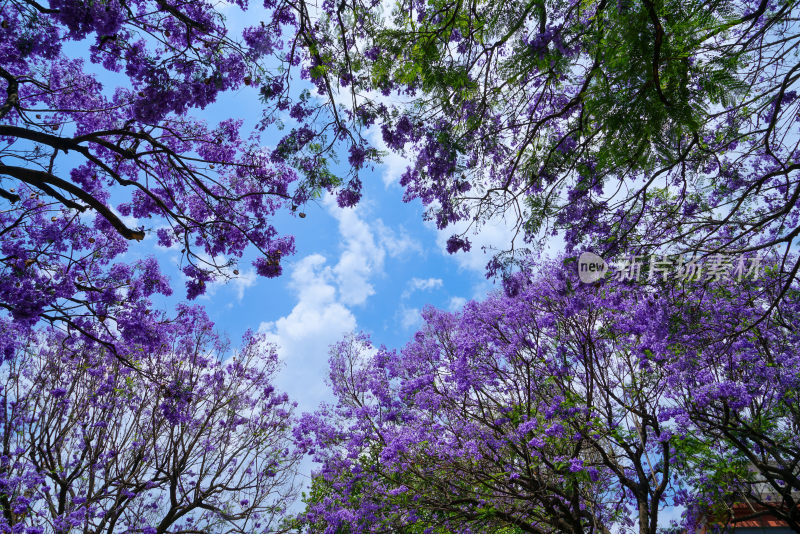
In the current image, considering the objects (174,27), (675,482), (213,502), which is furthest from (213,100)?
(213,502)

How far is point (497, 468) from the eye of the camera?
26.5ft

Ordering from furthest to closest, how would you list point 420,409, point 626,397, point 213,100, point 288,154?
point 420,409
point 626,397
point 288,154
point 213,100

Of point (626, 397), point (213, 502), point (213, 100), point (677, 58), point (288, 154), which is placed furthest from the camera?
point (213, 502)

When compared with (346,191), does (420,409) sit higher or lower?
lower

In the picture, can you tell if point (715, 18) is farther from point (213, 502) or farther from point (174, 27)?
point (213, 502)

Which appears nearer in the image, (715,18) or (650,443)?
(715,18)

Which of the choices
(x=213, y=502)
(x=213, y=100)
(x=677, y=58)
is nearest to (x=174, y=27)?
(x=213, y=100)

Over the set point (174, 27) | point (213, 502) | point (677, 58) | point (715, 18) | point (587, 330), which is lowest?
point (213, 502)

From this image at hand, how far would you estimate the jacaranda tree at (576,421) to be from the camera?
657cm

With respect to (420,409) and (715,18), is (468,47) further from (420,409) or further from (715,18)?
Result: (420,409)

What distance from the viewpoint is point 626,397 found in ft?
25.2

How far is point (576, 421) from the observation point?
6945 mm

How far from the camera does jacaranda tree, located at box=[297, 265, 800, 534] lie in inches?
259

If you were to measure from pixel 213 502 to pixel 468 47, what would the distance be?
1117 cm
